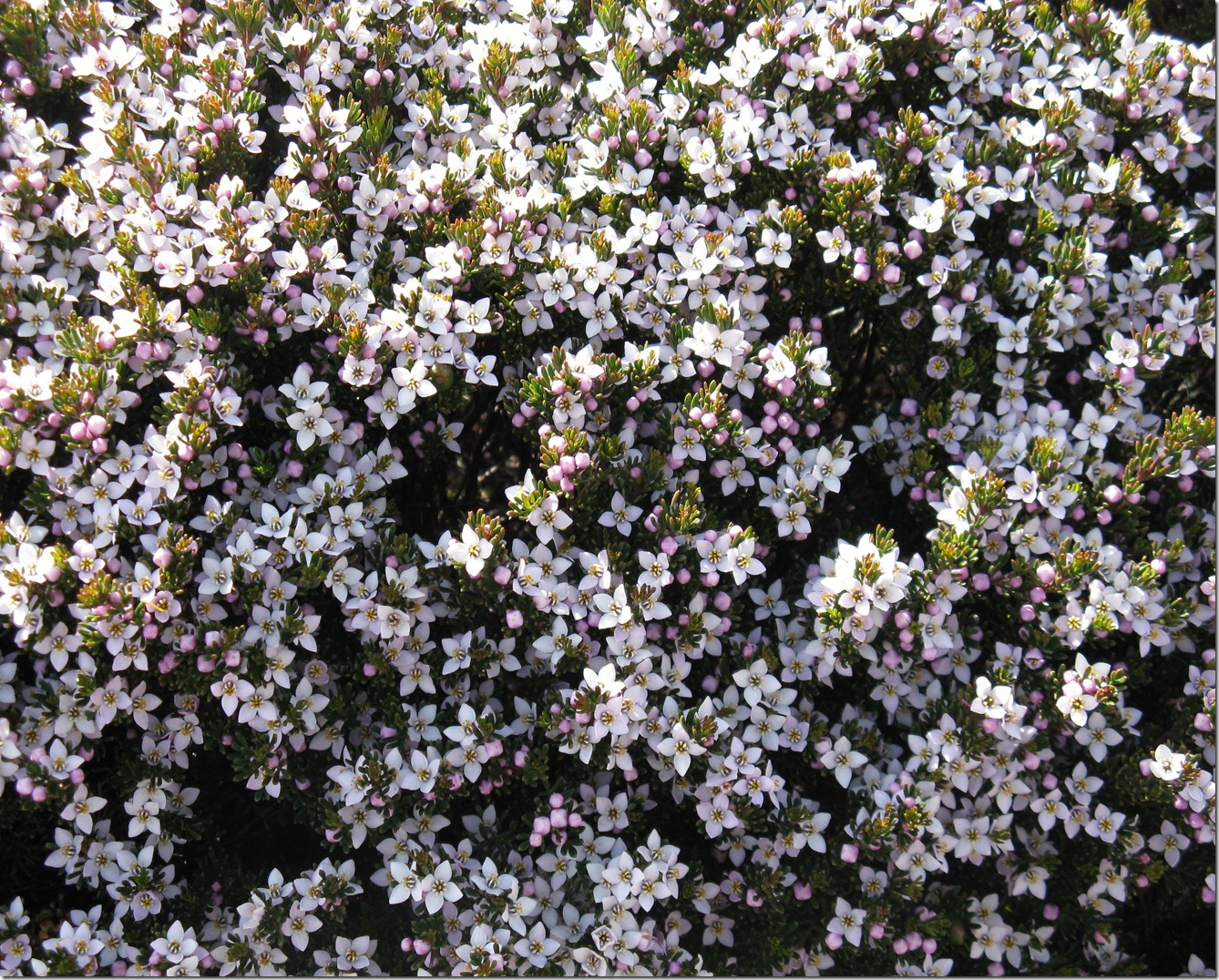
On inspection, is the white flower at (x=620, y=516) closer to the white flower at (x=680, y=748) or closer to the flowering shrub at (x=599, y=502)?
the flowering shrub at (x=599, y=502)

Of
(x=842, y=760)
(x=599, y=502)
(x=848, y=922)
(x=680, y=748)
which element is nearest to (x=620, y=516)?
(x=599, y=502)

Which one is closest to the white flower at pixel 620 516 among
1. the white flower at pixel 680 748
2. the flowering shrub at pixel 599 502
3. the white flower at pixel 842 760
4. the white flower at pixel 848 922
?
the flowering shrub at pixel 599 502

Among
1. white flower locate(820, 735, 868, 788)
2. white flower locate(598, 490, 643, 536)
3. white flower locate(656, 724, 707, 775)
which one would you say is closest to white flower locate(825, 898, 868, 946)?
white flower locate(820, 735, 868, 788)

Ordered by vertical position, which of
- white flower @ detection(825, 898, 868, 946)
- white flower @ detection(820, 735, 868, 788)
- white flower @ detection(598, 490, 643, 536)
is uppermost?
A: white flower @ detection(598, 490, 643, 536)

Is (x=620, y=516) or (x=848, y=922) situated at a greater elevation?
(x=620, y=516)

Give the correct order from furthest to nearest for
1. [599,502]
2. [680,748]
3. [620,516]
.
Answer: [599,502] → [620,516] → [680,748]

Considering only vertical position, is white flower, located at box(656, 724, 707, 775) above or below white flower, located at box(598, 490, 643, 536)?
below

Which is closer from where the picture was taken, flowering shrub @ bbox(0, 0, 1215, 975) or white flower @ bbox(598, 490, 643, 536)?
flowering shrub @ bbox(0, 0, 1215, 975)

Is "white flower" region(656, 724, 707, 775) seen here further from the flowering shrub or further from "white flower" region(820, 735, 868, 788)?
"white flower" region(820, 735, 868, 788)

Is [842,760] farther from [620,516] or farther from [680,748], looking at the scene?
[620,516]

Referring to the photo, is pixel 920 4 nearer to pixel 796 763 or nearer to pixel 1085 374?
pixel 1085 374
